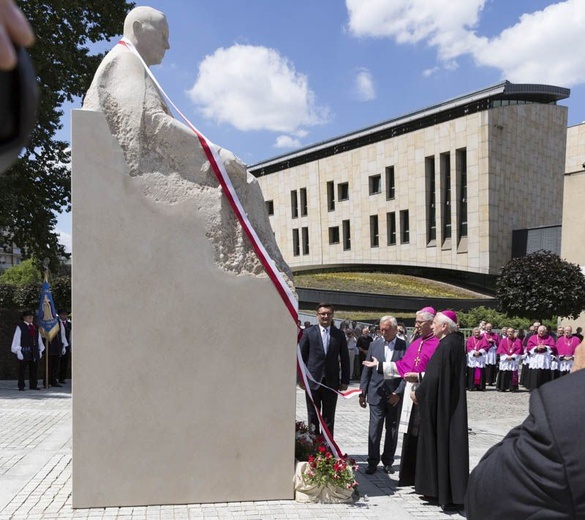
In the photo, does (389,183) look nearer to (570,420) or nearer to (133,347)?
(133,347)

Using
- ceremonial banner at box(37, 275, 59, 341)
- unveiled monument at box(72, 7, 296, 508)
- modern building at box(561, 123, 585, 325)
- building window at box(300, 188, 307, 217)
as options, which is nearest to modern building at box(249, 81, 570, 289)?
building window at box(300, 188, 307, 217)

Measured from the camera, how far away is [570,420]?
1.54m

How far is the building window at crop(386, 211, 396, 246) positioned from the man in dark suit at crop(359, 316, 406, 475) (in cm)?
3994

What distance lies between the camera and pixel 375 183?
49125 millimetres

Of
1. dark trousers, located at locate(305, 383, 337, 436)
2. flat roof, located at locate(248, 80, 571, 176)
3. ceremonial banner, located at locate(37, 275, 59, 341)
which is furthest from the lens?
flat roof, located at locate(248, 80, 571, 176)

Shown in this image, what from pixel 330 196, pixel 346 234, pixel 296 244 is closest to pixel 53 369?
pixel 346 234

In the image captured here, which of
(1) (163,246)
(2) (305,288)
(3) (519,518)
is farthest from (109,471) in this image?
(2) (305,288)

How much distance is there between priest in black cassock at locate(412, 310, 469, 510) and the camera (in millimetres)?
6418

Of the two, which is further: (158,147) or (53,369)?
(53,369)

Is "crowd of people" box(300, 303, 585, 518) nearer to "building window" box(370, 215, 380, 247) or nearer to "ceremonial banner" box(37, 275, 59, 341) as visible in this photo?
"ceremonial banner" box(37, 275, 59, 341)

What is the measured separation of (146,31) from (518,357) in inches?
595

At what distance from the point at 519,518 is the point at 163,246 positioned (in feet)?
16.5

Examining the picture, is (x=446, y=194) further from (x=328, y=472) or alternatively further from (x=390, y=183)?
(x=328, y=472)

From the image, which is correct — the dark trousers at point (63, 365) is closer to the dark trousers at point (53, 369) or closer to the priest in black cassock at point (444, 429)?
the dark trousers at point (53, 369)
